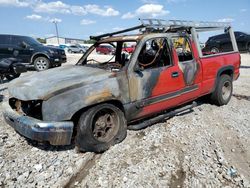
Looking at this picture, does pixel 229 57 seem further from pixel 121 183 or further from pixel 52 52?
pixel 52 52

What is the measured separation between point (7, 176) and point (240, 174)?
2.91m

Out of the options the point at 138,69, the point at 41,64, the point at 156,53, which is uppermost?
the point at 156,53

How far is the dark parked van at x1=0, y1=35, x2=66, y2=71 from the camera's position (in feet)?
39.4

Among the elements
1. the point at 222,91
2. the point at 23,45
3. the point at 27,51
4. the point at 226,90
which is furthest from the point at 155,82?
the point at 23,45

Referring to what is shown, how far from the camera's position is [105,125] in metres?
4.00

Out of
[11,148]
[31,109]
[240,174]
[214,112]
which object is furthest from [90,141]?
[214,112]

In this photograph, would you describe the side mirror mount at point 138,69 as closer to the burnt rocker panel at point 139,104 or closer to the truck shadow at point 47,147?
the burnt rocker panel at point 139,104

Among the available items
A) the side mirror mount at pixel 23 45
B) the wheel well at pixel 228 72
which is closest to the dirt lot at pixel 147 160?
the wheel well at pixel 228 72

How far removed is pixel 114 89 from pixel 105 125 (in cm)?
56

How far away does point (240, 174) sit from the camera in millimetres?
3363

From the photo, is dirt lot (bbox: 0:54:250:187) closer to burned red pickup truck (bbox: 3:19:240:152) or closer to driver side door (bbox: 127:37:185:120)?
burned red pickup truck (bbox: 3:19:240:152)

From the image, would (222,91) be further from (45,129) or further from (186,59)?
(45,129)

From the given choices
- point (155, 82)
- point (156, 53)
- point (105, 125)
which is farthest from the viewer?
point (156, 53)

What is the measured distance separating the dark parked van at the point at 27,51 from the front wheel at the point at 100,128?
8882 millimetres
